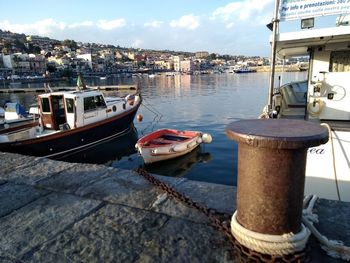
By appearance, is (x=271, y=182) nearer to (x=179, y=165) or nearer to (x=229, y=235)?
(x=229, y=235)

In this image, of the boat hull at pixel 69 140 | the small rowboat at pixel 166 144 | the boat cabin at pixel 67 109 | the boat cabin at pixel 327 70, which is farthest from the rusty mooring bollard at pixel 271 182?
the boat cabin at pixel 67 109

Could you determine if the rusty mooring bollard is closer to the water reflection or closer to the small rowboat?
the water reflection

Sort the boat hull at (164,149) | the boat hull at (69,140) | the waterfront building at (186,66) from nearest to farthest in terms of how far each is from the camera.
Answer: the boat hull at (69,140), the boat hull at (164,149), the waterfront building at (186,66)

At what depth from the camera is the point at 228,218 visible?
250 cm

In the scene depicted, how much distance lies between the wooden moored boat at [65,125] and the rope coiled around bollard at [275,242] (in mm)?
12831

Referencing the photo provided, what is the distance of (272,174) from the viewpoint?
1.98 m

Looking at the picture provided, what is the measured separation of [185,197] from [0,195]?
2.09 m

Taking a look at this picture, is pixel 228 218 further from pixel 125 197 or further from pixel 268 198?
pixel 125 197

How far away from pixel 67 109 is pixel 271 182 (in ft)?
46.8

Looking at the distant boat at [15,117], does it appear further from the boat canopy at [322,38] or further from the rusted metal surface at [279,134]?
the rusted metal surface at [279,134]

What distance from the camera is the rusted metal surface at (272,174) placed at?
1911 millimetres

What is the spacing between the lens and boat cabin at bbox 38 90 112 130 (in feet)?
48.1

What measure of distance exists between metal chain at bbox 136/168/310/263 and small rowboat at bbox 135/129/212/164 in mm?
9700

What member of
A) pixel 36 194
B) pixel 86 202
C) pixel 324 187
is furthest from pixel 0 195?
pixel 324 187
